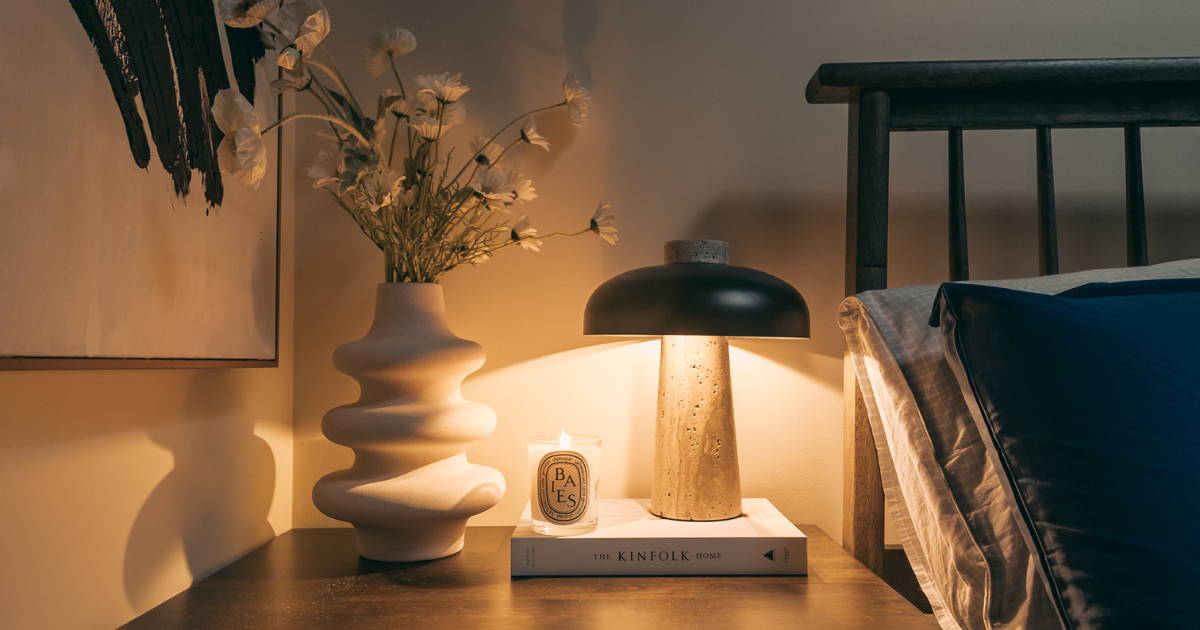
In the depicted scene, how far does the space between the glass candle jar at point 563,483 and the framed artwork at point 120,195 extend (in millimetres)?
387

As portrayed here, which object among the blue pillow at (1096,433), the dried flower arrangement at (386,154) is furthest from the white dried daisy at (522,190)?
the blue pillow at (1096,433)

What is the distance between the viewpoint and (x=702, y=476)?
945 millimetres

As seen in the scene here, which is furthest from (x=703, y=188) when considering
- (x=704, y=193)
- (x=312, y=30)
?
(x=312, y=30)

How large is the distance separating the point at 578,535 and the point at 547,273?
1.39 ft

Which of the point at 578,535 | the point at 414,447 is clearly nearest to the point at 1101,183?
the point at 578,535

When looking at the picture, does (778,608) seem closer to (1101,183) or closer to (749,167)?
(749,167)

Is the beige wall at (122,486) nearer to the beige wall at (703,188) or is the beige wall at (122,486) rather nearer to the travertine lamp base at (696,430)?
the beige wall at (703,188)

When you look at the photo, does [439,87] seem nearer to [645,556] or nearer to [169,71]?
[169,71]

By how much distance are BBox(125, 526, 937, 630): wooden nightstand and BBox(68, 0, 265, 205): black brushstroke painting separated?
434 millimetres

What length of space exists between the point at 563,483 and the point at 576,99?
0.52 m

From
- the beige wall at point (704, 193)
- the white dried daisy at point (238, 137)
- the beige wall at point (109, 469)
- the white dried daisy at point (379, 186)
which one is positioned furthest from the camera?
the beige wall at point (704, 193)

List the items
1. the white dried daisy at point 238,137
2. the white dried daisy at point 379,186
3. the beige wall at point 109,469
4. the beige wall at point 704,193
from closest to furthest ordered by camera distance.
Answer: the beige wall at point 109,469 → the white dried daisy at point 238,137 → the white dried daisy at point 379,186 → the beige wall at point 704,193

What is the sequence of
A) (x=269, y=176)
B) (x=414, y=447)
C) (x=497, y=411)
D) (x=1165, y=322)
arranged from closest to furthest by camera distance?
(x=1165, y=322) → (x=414, y=447) → (x=269, y=176) → (x=497, y=411)

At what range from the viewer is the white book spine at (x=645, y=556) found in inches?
33.7
